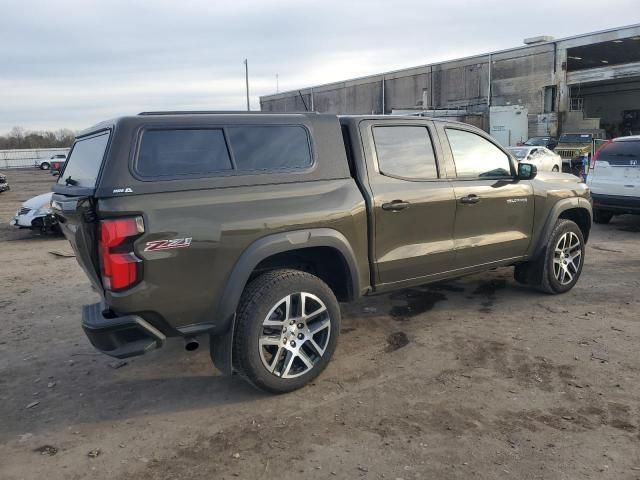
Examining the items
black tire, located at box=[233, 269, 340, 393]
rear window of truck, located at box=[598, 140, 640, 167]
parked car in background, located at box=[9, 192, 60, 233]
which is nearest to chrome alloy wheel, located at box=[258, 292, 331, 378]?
black tire, located at box=[233, 269, 340, 393]

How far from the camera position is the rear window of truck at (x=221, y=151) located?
10.6 ft

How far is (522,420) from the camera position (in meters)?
3.26

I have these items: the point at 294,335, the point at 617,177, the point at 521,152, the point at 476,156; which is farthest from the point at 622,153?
the point at 521,152

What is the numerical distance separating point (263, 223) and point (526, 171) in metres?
2.98

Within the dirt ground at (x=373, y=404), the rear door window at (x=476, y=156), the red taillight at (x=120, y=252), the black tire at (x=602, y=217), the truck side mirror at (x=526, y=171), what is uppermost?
the rear door window at (x=476, y=156)

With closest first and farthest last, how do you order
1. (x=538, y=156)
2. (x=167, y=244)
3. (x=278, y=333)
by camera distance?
(x=167, y=244) → (x=278, y=333) → (x=538, y=156)

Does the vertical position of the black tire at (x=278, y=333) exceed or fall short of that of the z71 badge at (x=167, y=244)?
it falls short

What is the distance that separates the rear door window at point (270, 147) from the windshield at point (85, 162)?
0.84 metres

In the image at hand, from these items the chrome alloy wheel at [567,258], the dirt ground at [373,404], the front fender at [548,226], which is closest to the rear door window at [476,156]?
the front fender at [548,226]

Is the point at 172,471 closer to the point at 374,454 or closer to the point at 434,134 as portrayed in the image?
the point at 374,454

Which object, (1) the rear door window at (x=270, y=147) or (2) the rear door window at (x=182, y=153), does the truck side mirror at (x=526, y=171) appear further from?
(2) the rear door window at (x=182, y=153)

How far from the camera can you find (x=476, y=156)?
4988 mm

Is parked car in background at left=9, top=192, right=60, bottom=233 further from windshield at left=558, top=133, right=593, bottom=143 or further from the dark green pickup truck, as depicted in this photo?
windshield at left=558, top=133, right=593, bottom=143

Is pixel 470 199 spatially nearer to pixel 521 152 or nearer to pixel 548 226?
pixel 548 226
